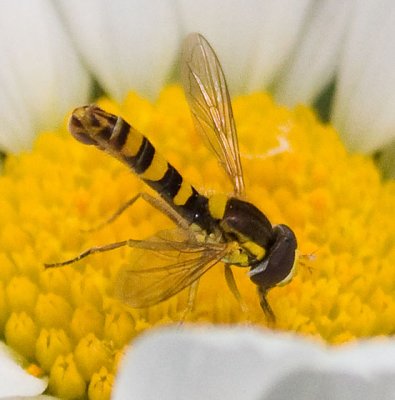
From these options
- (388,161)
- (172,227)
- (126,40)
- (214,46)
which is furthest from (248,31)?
(172,227)

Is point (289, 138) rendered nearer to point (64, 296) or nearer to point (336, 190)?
point (336, 190)


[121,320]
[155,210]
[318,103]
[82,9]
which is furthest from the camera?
[318,103]

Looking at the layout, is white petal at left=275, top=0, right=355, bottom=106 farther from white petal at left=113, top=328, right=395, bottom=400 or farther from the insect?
white petal at left=113, top=328, right=395, bottom=400

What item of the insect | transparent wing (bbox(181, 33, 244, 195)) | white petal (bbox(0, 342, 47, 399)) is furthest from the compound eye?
white petal (bbox(0, 342, 47, 399))

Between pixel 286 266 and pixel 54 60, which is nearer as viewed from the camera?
pixel 286 266

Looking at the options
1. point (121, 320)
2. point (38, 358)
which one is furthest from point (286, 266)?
point (38, 358)

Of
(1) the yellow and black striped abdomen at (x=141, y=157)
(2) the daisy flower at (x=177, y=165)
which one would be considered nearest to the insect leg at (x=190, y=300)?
(2) the daisy flower at (x=177, y=165)

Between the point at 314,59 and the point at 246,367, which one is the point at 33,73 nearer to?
the point at 314,59
